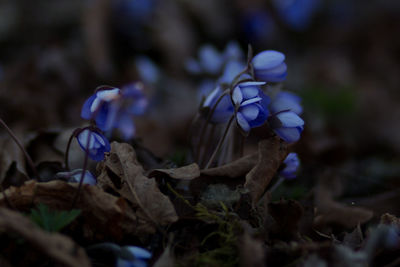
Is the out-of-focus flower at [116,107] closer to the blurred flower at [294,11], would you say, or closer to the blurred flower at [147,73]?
the blurred flower at [147,73]

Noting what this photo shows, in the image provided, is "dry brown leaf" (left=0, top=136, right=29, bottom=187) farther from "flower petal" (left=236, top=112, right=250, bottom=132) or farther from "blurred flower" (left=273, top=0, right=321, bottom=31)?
"blurred flower" (left=273, top=0, right=321, bottom=31)

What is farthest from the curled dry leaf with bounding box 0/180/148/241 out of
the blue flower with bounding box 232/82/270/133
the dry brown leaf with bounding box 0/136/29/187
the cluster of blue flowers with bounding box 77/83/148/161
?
the blue flower with bounding box 232/82/270/133

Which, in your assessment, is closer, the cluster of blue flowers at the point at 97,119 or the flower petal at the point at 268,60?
the cluster of blue flowers at the point at 97,119

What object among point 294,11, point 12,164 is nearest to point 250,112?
point 12,164

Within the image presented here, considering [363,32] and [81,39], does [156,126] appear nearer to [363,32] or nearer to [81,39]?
[81,39]

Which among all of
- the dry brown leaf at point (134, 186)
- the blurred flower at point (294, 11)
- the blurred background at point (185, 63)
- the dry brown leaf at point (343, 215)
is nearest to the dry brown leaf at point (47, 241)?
the dry brown leaf at point (134, 186)

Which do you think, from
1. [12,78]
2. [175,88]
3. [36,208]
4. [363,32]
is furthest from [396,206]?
[363,32]

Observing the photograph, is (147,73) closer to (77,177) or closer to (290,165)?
(290,165)
